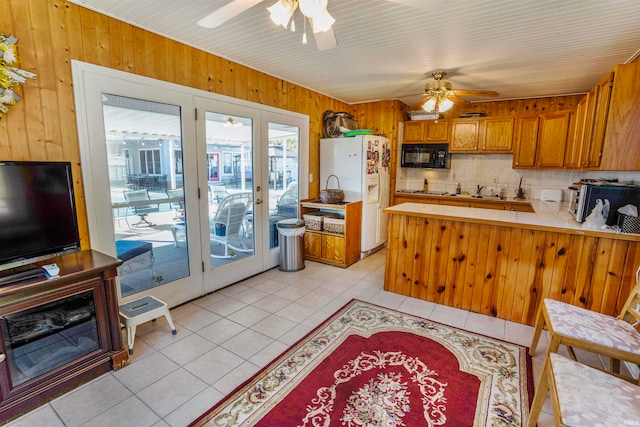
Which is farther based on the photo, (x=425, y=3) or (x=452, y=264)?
(x=452, y=264)

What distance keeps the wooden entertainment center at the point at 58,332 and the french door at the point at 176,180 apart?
1.94 feet

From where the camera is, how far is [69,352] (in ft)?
6.32

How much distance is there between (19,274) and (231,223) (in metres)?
1.98

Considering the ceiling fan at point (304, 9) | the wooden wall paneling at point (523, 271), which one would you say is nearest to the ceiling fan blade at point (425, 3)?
the ceiling fan at point (304, 9)

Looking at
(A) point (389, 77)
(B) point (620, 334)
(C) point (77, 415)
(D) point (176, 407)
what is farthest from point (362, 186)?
(C) point (77, 415)

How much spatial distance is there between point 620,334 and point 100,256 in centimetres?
332

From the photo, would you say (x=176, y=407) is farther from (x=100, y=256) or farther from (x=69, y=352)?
(x=100, y=256)

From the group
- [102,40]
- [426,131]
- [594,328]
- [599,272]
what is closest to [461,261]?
[599,272]

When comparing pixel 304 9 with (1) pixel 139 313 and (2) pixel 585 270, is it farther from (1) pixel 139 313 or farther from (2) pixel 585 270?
(2) pixel 585 270

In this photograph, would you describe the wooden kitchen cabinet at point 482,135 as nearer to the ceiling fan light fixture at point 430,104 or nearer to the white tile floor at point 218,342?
the ceiling fan light fixture at point 430,104

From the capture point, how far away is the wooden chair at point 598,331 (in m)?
1.63

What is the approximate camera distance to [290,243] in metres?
4.03

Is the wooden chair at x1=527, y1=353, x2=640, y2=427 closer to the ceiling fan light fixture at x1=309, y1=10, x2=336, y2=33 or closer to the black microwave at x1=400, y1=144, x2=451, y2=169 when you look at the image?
the ceiling fan light fixture at x1=309, y1=10, x2=336, y2=33

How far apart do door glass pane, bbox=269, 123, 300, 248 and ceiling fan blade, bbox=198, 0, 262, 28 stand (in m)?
2.13
